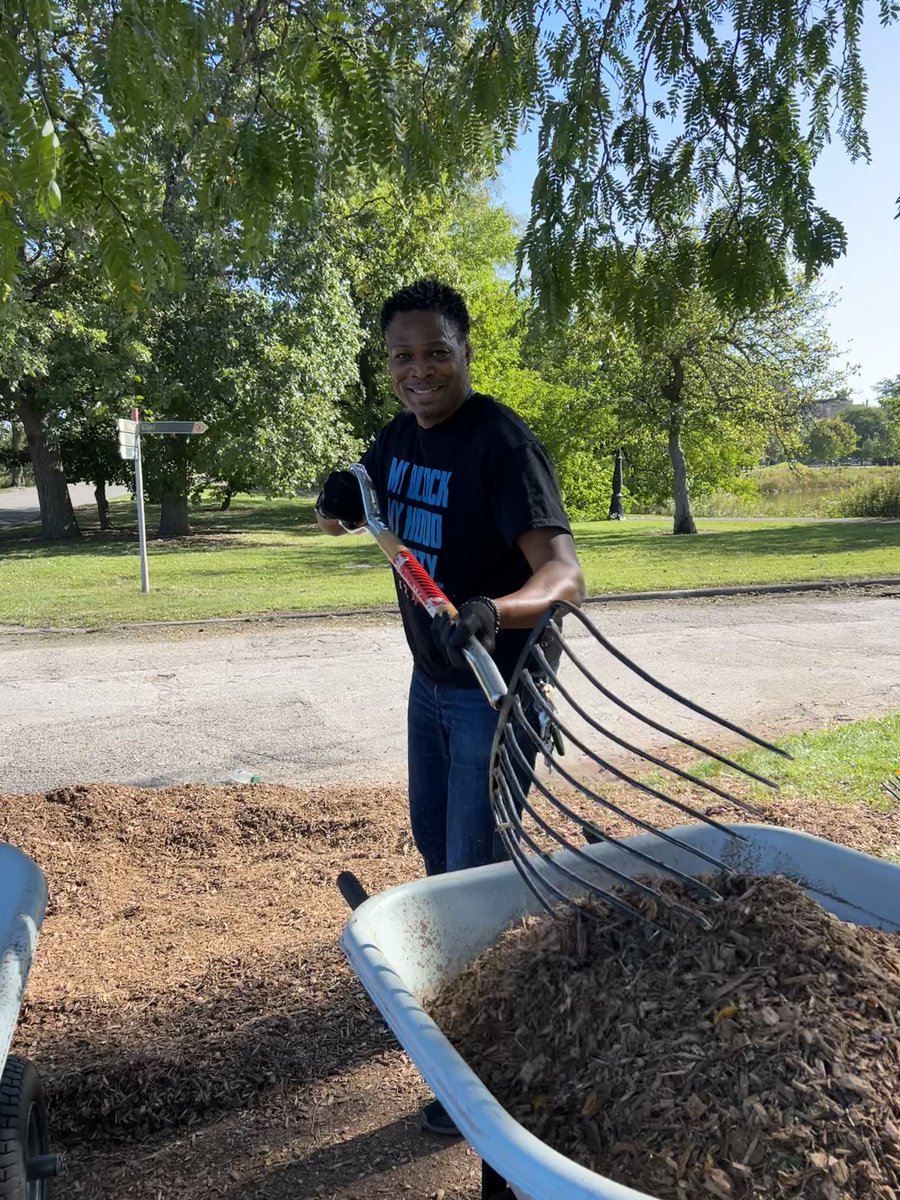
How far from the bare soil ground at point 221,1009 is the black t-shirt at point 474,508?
1.12m

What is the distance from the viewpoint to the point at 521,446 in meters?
2.29

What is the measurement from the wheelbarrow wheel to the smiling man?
89cm

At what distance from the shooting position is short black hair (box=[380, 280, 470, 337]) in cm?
249

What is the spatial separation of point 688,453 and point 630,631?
57.0ft

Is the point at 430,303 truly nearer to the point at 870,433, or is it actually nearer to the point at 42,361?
the point at 42,361

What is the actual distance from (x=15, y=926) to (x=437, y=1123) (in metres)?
1.15

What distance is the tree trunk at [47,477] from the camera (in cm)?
2080

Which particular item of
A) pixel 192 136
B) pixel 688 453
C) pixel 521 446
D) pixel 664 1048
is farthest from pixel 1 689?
pixel 688 453

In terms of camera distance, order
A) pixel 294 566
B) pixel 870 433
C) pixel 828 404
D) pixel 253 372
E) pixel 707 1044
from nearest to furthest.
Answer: pixel 707 1044 < pixel 294 566 < pixel 253 372 < pixel 828 404 < pixel 870 433

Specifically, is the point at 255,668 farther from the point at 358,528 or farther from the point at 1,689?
the point at 358,528

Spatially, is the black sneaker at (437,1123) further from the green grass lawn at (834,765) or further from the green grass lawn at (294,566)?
the green grass lawn at (294,566)

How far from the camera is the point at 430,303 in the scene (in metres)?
2.49

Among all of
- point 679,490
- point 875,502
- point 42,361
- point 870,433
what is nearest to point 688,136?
point 42,361

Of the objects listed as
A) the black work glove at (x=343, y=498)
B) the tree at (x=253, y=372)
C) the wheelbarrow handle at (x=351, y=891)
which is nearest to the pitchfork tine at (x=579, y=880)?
the wheelbarrow handle at (x=351, y=891)
